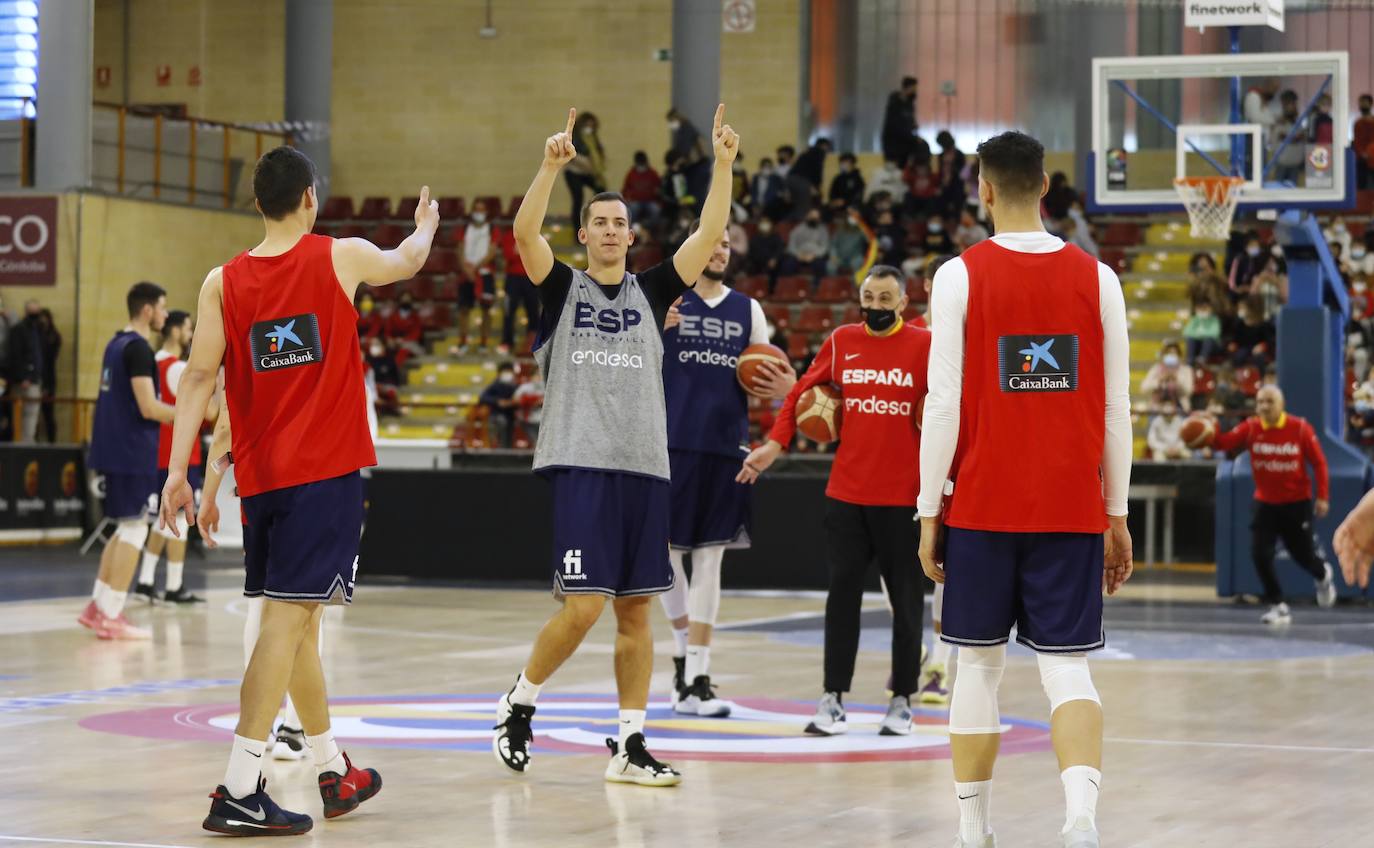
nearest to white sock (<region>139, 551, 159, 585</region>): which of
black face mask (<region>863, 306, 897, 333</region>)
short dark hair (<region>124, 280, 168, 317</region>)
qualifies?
short dark hair (<region>124, 280, 168, 317</region>)

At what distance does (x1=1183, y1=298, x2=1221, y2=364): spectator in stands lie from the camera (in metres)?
21.5

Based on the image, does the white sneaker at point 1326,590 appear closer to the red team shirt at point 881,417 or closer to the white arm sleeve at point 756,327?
the white arm sleeve at point 756,327

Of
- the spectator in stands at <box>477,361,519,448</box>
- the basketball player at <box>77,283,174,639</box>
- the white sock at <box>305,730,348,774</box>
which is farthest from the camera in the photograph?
the spectator in stands at <box>477,361,519,448</box>

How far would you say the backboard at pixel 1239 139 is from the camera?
15.6 meters

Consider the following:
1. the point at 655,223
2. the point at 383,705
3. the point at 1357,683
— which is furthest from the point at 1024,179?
the point at 655,223

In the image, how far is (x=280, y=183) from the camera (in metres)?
6.11

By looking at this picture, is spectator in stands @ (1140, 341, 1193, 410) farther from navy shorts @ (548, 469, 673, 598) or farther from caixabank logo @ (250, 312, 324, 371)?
caixabank logo @ (250, 312, 324, 371)

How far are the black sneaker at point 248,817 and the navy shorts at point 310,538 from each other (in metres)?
0.63

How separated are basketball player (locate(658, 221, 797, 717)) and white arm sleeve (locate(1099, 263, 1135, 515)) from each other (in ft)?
11.6

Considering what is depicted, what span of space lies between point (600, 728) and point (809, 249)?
1721 centimetres

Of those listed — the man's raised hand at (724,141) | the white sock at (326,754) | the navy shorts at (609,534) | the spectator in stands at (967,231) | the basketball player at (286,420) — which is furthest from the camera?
the spectator in stands at (967,231)

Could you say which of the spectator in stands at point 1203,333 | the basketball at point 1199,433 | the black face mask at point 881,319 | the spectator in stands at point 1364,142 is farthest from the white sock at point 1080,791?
the spectator in stands at point 1364,142

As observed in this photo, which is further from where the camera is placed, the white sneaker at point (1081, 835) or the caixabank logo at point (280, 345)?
the caixabank logo at point (280, 345)

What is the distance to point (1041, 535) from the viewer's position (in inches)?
208
